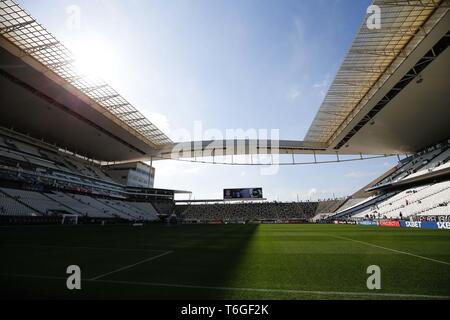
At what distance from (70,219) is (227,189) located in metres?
36.0

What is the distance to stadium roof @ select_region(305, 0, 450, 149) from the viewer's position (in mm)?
16953

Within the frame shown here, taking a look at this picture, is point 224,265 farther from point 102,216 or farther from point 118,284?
point 102,216

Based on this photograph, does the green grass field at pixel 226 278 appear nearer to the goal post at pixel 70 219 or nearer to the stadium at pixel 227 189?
the stadium at pixel 227 189

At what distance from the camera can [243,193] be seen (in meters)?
60.9

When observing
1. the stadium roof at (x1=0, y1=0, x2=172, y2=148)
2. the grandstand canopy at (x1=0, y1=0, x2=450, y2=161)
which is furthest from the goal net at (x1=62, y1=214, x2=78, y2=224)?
the stadium roof at (x1=0, y1=0, x2=172, y2=148)

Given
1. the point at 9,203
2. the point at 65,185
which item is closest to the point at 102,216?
the point at 65,185

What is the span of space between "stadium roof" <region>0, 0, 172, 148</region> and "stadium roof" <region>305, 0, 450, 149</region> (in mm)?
25014

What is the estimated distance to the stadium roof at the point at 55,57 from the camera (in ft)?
62.0

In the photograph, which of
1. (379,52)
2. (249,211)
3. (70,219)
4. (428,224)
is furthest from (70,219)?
(249,211)

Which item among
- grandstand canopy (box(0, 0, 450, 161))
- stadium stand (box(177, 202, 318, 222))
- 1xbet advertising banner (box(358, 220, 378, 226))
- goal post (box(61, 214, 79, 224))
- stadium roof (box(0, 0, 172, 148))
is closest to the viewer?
stadium roof (box(0, 0, 172, 148))

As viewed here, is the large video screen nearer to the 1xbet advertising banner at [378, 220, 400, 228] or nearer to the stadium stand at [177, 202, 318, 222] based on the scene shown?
the stadium stand at [177, 202, 318, 222]

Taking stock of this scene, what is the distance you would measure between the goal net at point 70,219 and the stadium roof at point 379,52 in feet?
115
